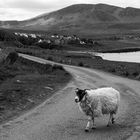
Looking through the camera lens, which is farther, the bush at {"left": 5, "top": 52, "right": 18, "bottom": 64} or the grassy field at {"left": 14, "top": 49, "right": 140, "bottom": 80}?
the bush at {"left": 5, "top": 52, "right": 18, "bottom": 64}

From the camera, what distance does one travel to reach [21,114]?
1806 centimetres

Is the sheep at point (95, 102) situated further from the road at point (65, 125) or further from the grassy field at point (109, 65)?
the grassy field at point (109, 65)

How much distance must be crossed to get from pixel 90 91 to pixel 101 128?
142 centimetres

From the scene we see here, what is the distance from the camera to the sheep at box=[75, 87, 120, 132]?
14784 millimetres

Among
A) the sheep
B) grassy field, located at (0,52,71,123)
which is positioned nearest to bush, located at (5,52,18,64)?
grassy field, located at (0,52,71,123)

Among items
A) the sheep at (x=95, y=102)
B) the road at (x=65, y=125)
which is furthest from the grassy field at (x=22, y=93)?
the sheep at (x=95, y=102)

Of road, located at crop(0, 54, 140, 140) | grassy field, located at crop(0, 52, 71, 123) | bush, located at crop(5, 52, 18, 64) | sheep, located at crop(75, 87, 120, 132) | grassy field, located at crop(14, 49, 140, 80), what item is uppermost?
sheep, located at crop(75, 87, 120, 132)

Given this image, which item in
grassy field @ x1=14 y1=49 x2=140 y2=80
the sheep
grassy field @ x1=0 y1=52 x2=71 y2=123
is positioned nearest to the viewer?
the sheep

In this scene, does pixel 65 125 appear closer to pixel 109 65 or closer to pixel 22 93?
pixel 22 93

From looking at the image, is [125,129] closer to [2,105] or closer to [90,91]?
[90,91]

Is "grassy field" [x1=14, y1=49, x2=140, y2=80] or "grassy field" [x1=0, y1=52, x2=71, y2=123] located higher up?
"grassy field" [x1=0, y1=52, x2=71, y2=123]

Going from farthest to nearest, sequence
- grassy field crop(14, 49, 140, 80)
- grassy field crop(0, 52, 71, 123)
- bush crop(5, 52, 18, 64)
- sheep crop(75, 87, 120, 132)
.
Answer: bush crop(5, 52, 18, 64) < grassy field crop(14, 49, 140, 80) < grassy field crop(0, 52, 71, 123) < sheep crop(75, 87, 120, 132)

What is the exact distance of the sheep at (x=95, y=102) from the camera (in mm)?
14784

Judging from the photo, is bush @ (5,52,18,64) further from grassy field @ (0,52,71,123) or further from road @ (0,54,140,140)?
road @ (0,54,140,140)
